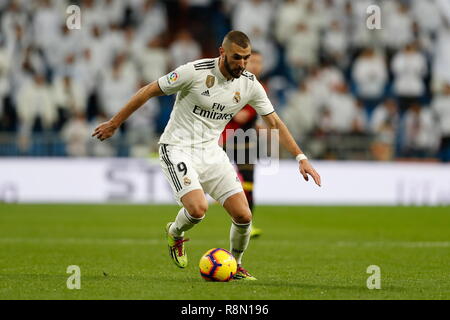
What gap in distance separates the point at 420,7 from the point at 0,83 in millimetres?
11392

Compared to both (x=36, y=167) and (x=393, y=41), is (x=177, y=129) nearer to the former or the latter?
(x=36, y=167)

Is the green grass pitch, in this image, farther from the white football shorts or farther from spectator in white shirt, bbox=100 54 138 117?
spectator in white shirt, bbox=100 54 138 117

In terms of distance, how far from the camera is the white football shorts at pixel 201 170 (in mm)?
8141

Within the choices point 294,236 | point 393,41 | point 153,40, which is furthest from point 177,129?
point 393,41

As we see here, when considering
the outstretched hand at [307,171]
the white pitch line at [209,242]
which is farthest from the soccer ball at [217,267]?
the white pitch line at [209,242]


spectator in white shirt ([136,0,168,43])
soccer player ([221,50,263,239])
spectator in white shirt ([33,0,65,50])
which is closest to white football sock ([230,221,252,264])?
soccer player ([221,50,263,239])

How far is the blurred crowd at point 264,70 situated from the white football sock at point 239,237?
469 inches

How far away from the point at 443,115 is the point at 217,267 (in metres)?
15.5

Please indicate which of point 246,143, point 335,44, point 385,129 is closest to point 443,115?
point 385,129

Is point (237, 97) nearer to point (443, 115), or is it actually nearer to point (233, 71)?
point (233, 71)

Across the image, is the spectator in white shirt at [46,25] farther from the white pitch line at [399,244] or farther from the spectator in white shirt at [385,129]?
the white pitch line at [399,244]

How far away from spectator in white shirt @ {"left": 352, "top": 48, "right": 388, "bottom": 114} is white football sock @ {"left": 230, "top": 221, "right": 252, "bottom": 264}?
14.6m
